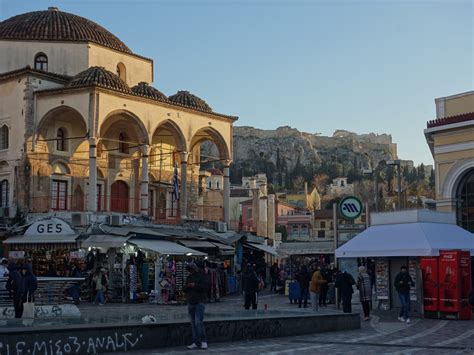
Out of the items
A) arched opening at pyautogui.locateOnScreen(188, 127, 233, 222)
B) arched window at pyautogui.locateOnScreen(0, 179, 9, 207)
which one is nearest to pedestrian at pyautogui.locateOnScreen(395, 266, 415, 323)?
arched window at pyautogui.locateOnScreen(0, 179, 9, 207)

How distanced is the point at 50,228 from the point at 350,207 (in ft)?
39.2

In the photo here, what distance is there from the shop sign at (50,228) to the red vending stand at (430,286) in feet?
46.7

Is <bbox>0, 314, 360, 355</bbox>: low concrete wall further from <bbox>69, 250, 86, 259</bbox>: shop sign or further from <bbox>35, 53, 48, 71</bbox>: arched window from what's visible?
<bbox>35, 53, 48, 71</bbox>: arched window

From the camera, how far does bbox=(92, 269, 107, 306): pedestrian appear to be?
23984mm

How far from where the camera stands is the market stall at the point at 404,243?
62.8 ft

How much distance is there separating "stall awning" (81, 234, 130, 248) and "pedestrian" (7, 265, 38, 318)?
10.5 m

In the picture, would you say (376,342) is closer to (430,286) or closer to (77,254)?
(430,286)

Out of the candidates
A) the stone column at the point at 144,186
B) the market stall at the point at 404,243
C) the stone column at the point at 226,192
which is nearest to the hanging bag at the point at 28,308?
the market stall at the point at 404,243

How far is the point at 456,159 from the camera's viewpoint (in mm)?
24312

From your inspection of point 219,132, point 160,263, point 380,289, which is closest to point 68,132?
point 219,132

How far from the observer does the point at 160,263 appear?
2545cm

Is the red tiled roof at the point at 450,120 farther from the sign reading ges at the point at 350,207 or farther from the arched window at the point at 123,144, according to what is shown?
the arched window at the point at 123,144

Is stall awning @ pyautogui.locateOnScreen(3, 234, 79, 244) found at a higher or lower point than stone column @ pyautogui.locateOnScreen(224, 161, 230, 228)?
lower

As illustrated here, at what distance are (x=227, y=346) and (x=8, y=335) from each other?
13.0 ft
